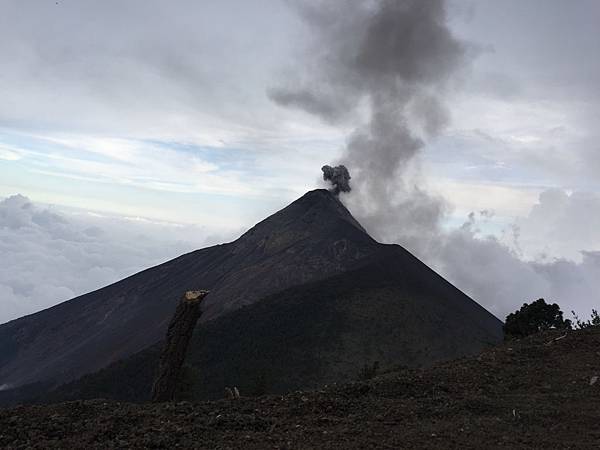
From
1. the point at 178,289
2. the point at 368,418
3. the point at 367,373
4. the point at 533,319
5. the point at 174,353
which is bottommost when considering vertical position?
the point at 367,373

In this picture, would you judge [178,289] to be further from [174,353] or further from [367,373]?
[174,353]

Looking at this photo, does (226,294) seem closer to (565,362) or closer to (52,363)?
(52,363)

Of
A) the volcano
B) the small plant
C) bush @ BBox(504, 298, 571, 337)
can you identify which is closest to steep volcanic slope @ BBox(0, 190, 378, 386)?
the volcano

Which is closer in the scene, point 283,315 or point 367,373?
point 367,373

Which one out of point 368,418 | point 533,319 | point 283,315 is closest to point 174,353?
point 368,418

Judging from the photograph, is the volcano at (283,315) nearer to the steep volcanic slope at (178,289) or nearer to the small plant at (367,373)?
the steep volcanic slope at (178,289)

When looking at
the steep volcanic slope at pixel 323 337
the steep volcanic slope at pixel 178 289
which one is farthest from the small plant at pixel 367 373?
the steep volcanic slope at pixel 178 289

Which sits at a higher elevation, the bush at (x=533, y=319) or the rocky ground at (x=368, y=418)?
the bush at (x=533, y=319)
